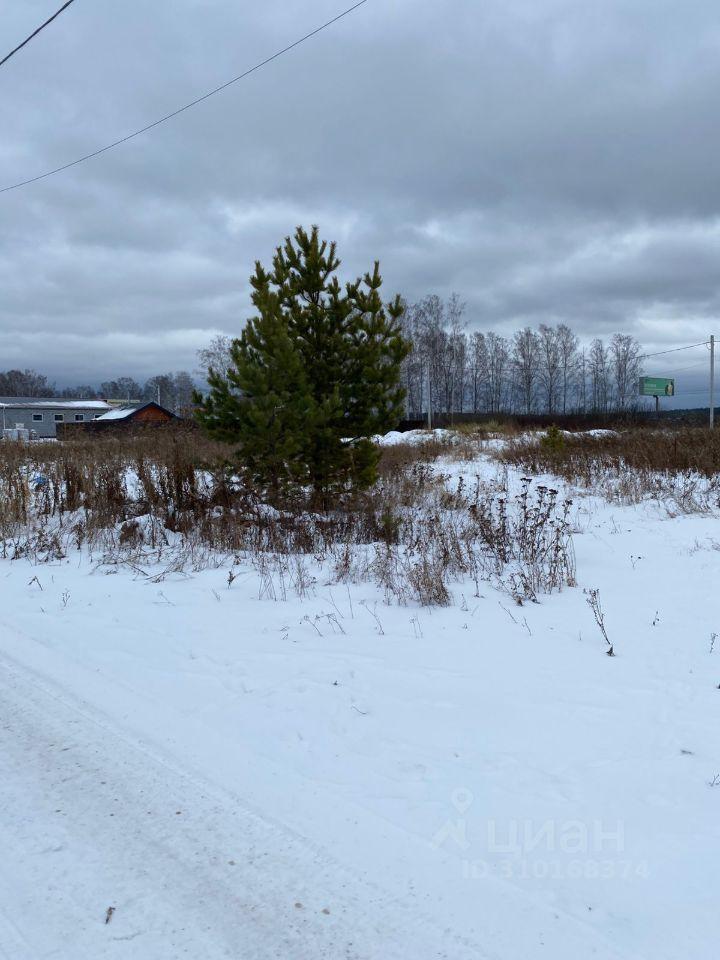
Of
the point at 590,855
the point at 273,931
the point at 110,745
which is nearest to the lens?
the point at 273,931

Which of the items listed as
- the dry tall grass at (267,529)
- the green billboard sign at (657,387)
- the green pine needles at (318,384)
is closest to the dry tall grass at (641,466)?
the dry tall grass at (267,529)

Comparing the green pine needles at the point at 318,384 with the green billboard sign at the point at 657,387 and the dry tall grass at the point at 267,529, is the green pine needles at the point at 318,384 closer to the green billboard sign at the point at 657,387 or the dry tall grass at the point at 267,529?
the dry tall grass at the point at 267,529

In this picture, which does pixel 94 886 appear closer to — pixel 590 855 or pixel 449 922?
pixel 449 922

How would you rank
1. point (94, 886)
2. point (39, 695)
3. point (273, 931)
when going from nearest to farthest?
point (273, 931), point (94, 886), point (39, 695)

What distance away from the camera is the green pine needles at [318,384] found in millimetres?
8242

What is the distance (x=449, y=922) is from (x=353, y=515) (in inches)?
264

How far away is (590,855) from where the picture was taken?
2.36m

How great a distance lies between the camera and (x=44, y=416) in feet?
231

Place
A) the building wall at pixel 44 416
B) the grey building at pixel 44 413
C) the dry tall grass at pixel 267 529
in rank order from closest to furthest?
1. the dry tall grass at pixel 267 529
2. the grey building at pixel 44 413
3. the building wall at pixel 44 416

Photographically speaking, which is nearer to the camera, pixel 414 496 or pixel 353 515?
pixel 353 515

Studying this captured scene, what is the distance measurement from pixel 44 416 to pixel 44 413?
0.35m

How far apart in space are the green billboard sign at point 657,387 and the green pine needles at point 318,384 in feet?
205

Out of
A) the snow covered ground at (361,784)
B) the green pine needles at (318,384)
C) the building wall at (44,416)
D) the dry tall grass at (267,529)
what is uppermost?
the building wall at (44,416)

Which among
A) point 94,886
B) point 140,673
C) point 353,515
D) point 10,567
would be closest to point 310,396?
point 353,515
